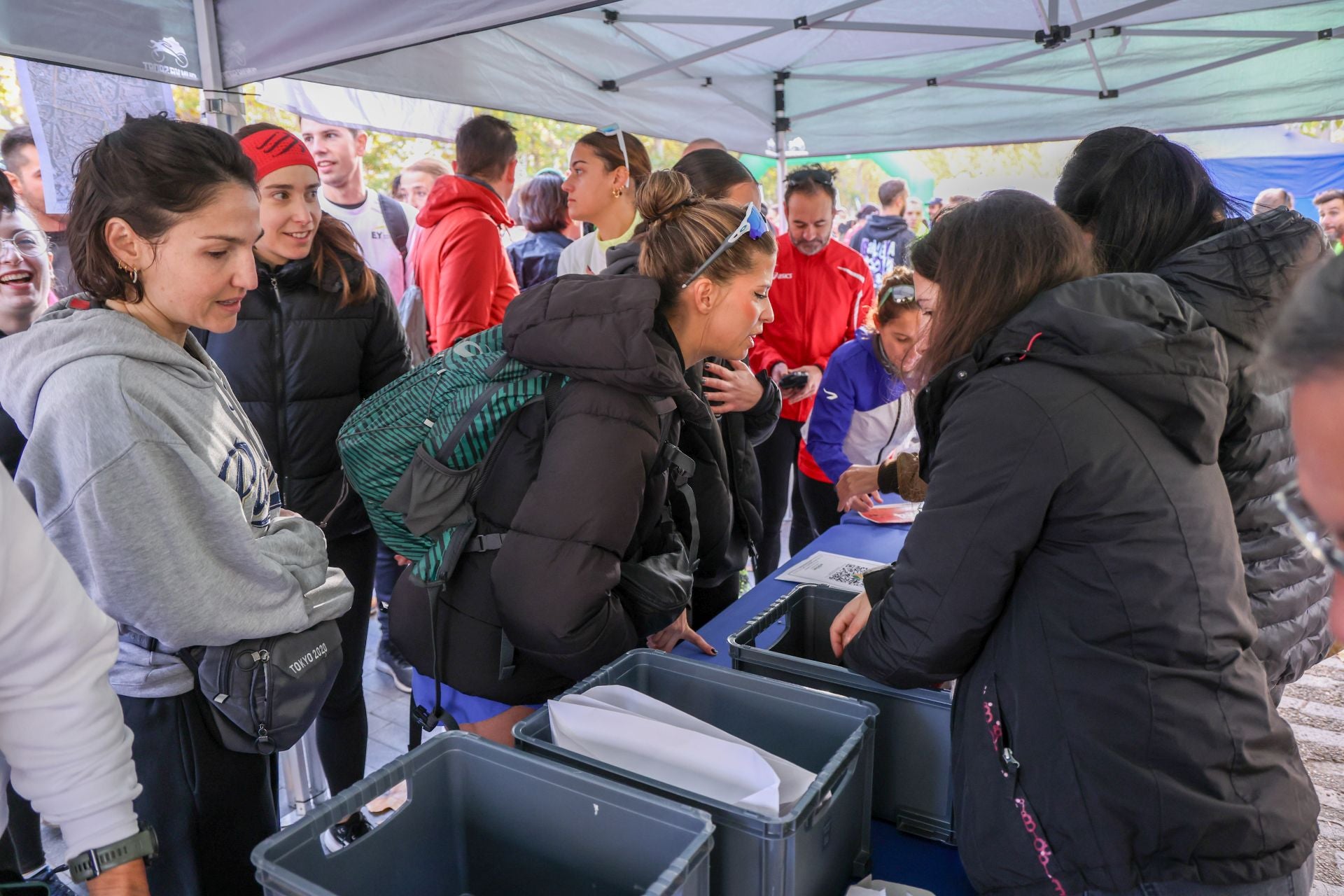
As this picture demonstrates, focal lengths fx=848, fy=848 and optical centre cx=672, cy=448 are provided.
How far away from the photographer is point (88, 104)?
2.42 metres

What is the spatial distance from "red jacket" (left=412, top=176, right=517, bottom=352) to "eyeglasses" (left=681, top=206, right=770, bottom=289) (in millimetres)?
1530

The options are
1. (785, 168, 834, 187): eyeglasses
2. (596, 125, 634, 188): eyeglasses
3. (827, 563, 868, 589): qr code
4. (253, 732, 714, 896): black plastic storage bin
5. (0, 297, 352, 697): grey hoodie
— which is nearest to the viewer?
(253, 732, 714, 896): black plastic storage bin

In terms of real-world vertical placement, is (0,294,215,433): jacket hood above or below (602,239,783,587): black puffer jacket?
above

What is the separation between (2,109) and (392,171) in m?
4.47

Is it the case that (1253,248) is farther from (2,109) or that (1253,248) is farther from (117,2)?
(2,109)

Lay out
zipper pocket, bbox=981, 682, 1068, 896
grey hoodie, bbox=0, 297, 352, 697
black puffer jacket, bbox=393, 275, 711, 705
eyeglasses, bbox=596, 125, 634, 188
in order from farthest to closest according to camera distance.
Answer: eyeglasses, bbox=596, 125, 634, 188
black puffer jacket, bbox=393, 275, 711, 705
grey hoodie, bbox=0, 297, 352, 697
zipper pocket, bbox=981, 682, 1068, 896

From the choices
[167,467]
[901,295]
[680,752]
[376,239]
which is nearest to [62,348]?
[167,467]

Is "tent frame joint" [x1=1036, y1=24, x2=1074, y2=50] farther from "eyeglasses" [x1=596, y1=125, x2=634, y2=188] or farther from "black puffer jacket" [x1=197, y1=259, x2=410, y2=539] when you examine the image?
"black puffer jacket" [x1=197, y1=259, x2=410, y2=539]

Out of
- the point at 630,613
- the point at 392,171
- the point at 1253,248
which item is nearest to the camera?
the point at 1253,248

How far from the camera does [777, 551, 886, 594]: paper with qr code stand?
6.23ft

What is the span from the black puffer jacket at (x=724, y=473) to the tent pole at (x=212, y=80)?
1.65 m

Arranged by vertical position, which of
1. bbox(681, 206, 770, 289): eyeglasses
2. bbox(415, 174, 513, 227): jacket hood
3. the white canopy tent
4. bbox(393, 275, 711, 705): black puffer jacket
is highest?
Result: the white canopy tent

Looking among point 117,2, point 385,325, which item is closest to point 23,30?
point 117,2

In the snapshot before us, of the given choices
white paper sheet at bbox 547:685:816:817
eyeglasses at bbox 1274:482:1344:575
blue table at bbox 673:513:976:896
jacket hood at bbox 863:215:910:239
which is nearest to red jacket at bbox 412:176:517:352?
blue table at bbox 673:513:976:896
